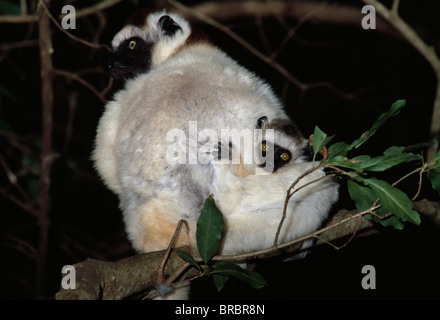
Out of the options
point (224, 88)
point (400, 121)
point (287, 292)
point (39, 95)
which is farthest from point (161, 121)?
point (400, 121)

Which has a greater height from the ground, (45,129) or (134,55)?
(134,55)

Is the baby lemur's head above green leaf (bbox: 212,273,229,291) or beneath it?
above

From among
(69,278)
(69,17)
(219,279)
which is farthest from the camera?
(69,17)

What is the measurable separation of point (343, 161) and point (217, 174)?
26.1 inches

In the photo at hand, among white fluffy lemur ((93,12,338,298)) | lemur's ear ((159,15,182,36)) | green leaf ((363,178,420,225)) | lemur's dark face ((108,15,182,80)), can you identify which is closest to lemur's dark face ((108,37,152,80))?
lemur's dark face ((108,15,182,80))

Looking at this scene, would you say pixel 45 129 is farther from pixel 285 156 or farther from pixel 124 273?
pixel 285 156

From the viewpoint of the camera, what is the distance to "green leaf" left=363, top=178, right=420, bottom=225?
5.28ft

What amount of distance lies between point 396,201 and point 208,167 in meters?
0.88

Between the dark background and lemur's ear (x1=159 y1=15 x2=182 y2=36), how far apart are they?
1.69 feet

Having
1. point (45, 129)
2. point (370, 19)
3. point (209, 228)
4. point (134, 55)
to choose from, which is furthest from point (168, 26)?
point (209, 228)

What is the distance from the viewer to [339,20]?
477cm

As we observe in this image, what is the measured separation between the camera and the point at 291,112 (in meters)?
3.26

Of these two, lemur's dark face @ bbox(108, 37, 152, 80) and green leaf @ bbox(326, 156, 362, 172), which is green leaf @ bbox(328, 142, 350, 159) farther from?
lemur's dark face @ bbox(108, 37, 152, 80)

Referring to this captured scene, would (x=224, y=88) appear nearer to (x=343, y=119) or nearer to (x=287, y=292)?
(x=287, y=292)
